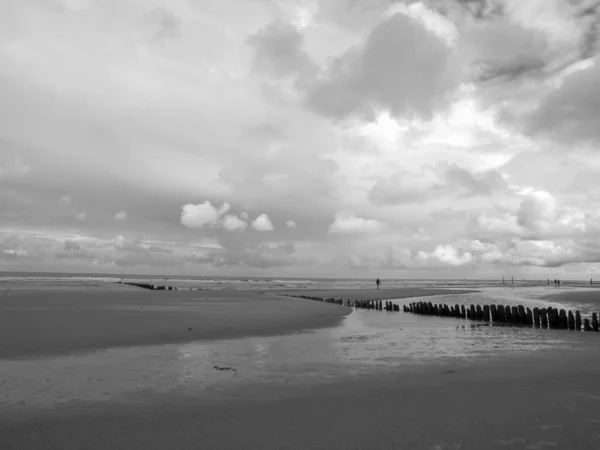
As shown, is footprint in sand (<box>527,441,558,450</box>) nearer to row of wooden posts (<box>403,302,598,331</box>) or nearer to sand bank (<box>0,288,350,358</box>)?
sand bank (<box>0,288,350,358</box>)

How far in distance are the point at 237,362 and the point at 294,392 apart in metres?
3.69

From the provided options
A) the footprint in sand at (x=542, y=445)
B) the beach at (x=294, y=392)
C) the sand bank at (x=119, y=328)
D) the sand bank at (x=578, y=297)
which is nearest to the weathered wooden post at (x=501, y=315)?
the beach at (x=294, y=392)

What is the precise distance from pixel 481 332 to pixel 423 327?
10.3 feet

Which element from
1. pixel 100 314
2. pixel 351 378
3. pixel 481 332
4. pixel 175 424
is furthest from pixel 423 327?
pixel 100 314

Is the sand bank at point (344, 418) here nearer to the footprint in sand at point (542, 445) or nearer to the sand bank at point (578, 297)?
the footprint in sand at point (542, 445)

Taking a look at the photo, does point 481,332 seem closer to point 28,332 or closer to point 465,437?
point 465,437

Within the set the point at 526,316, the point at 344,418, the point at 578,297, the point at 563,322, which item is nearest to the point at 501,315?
the point at 526,316

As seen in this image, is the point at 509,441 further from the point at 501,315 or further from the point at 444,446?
the point at 501,315

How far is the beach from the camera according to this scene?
23.3 ft

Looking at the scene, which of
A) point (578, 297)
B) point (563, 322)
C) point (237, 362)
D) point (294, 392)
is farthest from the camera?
point (578, 297)

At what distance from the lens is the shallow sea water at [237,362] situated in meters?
9.87

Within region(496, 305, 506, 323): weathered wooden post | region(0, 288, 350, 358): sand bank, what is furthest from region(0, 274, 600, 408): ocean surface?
region(496, 305, 506, 323): weathered wooden post

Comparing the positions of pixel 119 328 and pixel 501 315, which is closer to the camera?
pixel 119 328

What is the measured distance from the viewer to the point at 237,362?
1286 cm
